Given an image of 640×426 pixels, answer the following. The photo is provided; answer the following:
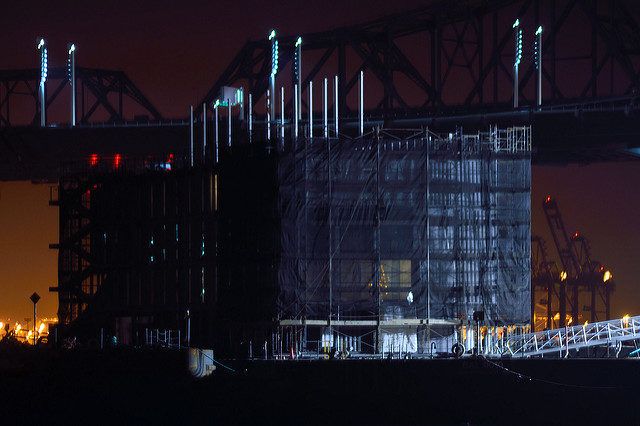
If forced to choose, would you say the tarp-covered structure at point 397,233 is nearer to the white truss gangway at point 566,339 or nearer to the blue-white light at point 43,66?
the white truss gangway at point 566,339

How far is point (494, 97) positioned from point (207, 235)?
47.2 metres

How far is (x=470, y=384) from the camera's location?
67.7 m

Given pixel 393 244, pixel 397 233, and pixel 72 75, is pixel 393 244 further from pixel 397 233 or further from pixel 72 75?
pixel 72 75

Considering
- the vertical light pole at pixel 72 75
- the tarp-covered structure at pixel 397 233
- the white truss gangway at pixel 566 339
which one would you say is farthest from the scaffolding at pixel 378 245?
the vertical light pole at pixel 72 75

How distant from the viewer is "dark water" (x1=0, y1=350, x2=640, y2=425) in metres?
66.2

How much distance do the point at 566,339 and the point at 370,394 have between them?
1293 centimetres

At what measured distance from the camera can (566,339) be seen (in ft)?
243

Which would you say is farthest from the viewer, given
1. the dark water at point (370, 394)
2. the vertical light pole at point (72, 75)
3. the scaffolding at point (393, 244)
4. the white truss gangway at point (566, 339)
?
the vertical light pole at point (72, 75)

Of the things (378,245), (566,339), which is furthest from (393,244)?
(566,339)

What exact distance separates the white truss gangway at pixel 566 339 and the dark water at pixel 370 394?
5.25 m

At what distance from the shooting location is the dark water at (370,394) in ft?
217

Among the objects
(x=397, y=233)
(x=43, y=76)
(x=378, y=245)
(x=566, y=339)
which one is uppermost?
(x=43, y=76)

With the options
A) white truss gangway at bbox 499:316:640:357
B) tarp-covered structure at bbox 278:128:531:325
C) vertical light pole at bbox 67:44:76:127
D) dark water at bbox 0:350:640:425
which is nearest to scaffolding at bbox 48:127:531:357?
tarp-covered structure at bbox 278:128:531:325

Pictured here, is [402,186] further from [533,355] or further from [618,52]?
[618,52]
